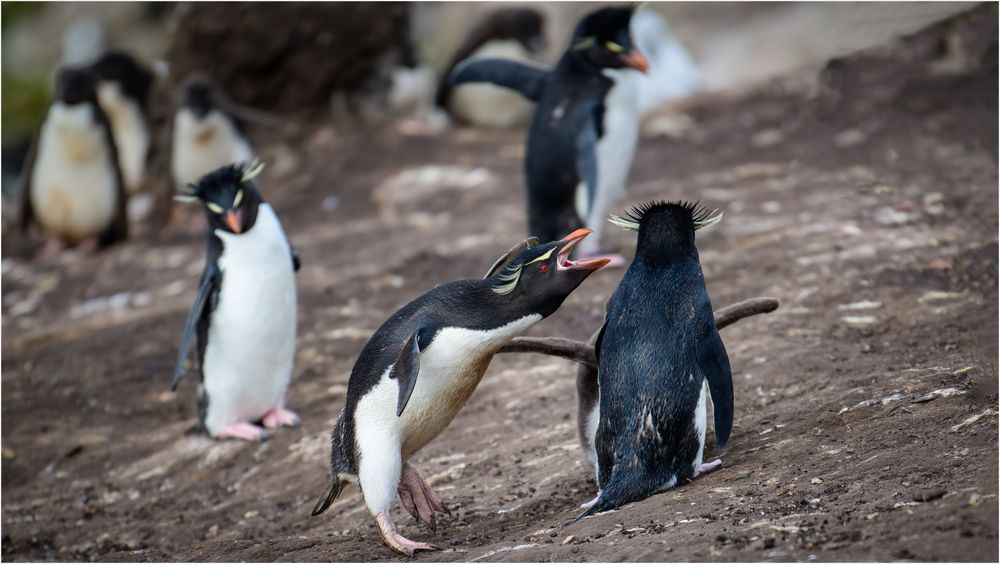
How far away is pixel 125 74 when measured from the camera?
11.1m

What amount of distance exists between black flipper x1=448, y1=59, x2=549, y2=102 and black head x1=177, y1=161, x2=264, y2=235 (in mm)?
2321

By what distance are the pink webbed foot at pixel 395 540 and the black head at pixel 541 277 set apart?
2.52 feet

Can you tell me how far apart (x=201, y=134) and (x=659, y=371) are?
6.66 metres

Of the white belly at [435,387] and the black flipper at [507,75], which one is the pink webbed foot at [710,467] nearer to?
the white belly at [435,387]

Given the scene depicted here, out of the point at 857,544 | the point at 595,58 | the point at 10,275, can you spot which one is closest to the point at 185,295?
the point at 10,275

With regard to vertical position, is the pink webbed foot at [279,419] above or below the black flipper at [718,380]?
below

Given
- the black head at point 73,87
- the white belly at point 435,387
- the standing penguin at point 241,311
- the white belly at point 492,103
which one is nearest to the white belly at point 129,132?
the black head at point 73,87

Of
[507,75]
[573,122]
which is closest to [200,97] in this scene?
[507,75]

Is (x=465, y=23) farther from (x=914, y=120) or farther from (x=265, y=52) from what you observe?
(x=914, y=120)

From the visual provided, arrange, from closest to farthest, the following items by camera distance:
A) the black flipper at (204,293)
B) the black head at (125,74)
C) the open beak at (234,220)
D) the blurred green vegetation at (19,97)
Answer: the open beak at (234,220) → the black flipper at (204,293) → the black head at (125,74) → the blurred green vegetation at (19,97)

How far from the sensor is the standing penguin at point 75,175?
29.0ft

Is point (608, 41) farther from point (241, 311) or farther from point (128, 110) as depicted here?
point (128, 110)

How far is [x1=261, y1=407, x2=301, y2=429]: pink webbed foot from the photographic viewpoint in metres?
5.36

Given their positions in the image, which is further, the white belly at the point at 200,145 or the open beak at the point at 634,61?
the white belly at the point at 200,145
